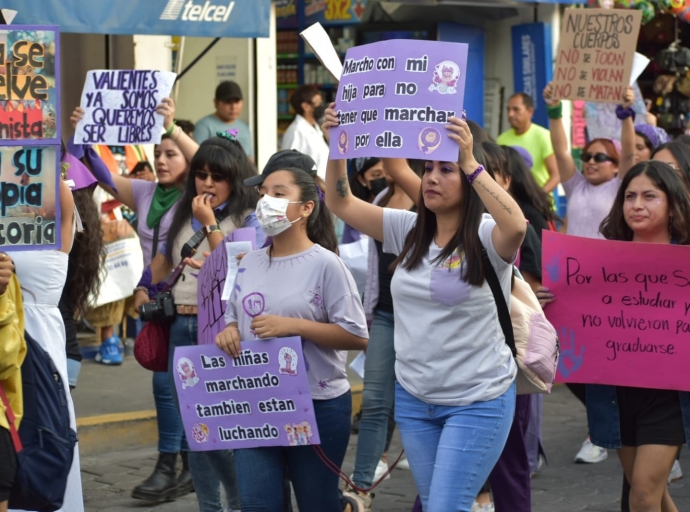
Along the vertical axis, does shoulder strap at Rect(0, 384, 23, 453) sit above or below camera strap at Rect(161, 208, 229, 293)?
below

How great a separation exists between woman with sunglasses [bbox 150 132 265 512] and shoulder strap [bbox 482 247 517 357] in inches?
63.1

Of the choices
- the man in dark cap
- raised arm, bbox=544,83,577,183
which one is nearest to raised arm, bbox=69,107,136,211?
raised arm, bbox=544,83,577,183

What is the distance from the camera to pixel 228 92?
11703mm

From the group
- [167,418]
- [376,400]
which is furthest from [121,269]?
[376,400]

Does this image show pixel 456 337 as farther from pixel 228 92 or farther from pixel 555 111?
pixel 228 92

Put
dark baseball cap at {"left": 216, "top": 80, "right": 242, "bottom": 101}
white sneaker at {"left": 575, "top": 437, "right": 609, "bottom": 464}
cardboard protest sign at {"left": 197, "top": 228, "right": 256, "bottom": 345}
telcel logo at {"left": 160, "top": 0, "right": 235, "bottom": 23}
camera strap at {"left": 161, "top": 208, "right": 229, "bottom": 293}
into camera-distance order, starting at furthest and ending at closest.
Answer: dark baseball cap at {"left": 216, "top": 80, "right": 242, "bottom": 101} < telcel logo at {"left": 160, "top": 0, "right": 235, "bottom": 23} < white sneaker at {"left": 575, "top": 437, "right": 609, "bottom": 464} < camera strap at {"left": 161, "top": 208, "right": 229, "bottom": 293} < cardboard protest sign at {"left": 197, "top": 228, "right": 256, "bottom": 345}

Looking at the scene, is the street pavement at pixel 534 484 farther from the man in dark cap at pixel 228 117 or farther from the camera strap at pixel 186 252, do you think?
the man in dark cap at pixel 228 117

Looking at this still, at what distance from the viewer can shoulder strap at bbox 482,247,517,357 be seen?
4746 millimetres

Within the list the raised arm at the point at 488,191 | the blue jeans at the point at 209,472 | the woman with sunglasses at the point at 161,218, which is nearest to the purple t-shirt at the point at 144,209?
the woman with sunglasses at the point at 161,218

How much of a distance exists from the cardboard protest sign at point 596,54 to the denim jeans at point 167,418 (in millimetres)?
3484

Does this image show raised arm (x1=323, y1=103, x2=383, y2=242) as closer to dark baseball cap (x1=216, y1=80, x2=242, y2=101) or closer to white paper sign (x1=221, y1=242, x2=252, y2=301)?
white paper sign (x1=221, y1=242, x2=252, y2=301)

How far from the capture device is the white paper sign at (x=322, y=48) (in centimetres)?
503

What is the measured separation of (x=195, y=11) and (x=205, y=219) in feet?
13.5

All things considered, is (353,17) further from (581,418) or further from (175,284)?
(175,284)
